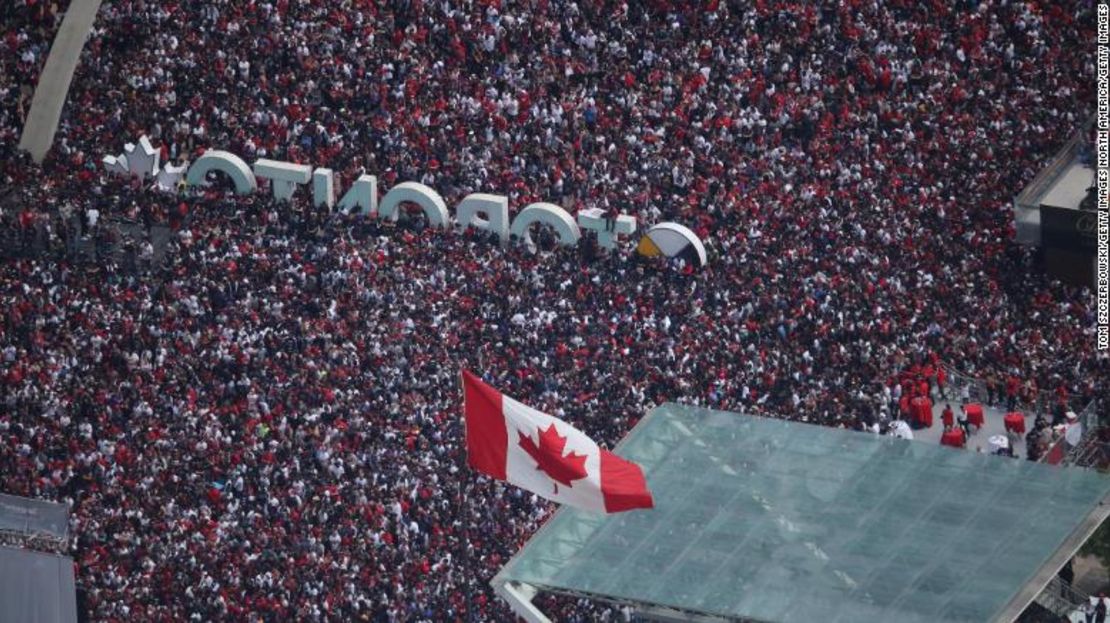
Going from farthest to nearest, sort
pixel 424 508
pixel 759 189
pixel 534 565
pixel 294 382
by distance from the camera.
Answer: pixel 759 189
pixel 294 382
pixel 424 508
pixel 534 565

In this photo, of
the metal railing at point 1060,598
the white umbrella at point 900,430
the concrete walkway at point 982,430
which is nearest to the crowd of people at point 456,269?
the white umbrella at point 900,430

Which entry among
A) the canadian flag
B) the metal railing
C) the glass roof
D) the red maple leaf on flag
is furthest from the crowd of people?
the red maple leaf on flag

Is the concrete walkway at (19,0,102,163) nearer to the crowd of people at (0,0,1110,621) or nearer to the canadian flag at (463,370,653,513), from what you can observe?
the crowd of people at (0,0,1110,621)

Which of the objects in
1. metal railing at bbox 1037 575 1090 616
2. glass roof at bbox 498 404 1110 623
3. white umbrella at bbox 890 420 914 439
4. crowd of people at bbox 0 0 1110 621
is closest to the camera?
glass roof at bbox 498 404 1110 623

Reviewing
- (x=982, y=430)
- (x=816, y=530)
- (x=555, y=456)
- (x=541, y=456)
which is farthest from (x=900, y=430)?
(x=555, y=456)

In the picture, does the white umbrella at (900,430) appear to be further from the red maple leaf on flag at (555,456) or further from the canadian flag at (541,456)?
the red maple leaf on flag at (555,456)

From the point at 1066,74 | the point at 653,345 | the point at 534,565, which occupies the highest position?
the point at 1066,74

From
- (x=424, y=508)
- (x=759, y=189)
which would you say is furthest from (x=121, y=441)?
(x=759, y=189)

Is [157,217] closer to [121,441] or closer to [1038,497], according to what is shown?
[121,441]
